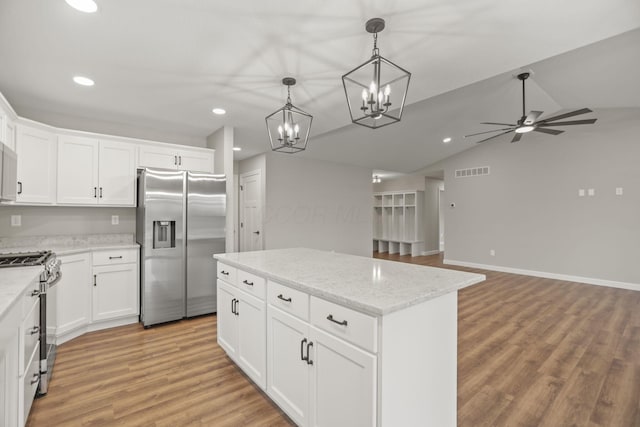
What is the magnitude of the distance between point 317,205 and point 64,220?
14.8 ft

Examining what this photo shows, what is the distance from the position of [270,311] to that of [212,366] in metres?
1.03

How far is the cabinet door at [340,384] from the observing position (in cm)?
123

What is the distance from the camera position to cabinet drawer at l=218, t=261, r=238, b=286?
236 centimetres

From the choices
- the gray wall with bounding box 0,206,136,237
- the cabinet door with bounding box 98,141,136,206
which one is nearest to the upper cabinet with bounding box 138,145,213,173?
the cabinet door with bounding box 98,141,136,206

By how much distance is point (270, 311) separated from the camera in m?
1.88

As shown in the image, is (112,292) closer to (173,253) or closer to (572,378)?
(173,253)

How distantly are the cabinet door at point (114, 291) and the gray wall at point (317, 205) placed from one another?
274 cm

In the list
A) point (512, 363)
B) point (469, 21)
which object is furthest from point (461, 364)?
point (469, 21)

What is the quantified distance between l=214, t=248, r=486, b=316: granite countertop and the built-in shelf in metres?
6.94

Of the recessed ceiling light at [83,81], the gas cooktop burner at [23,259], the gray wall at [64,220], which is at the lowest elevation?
the gas cooktop burner at [23,259]

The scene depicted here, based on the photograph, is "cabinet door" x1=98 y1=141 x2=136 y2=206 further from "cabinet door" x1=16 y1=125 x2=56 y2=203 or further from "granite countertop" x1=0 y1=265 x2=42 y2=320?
"granite countertop" x1=0 y1=265 x2=42 y2=320

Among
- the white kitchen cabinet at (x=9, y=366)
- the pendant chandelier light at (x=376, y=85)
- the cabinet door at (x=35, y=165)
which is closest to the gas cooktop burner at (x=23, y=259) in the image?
the white kitchen cabinet at (x=9, y=366)

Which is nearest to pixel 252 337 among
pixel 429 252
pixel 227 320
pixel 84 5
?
pixel 227 320

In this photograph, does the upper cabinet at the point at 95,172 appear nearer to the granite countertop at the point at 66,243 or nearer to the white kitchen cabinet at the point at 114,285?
the granite countertop at the point at 66,243
